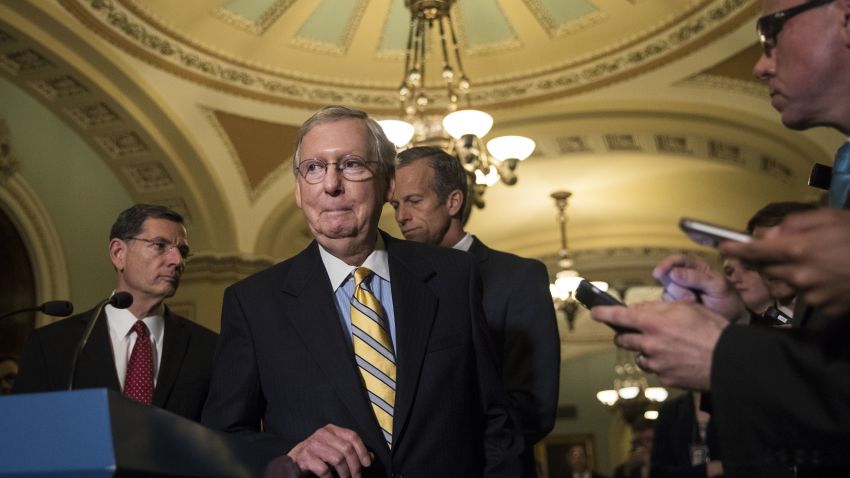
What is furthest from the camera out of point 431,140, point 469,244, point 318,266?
point 431,140

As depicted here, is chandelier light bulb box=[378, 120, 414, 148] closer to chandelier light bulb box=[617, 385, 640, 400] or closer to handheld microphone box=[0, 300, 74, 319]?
handheld microphone box=[0, 300, 74, 319]

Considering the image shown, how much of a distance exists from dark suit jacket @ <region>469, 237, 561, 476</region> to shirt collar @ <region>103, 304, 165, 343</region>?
1.08 m

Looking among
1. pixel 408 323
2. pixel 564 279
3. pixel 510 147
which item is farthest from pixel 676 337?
pixel 564 279

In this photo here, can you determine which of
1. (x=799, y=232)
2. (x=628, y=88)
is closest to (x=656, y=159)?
(x=628, y=88)

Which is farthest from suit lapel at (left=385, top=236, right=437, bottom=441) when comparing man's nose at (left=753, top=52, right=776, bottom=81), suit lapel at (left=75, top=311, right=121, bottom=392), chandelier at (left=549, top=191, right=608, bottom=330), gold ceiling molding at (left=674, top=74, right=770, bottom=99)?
chandelier at (left=549, top=191, right=608, bottom=330)

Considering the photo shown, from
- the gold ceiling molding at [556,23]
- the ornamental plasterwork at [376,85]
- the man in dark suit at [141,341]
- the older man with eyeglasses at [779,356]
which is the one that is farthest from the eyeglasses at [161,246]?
the gold ceiling molding at [556,23]

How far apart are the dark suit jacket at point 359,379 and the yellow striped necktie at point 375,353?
3 cm

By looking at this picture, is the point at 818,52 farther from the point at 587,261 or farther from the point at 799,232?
the point at 587,261

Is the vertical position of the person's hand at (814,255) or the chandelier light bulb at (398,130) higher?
the chandelier light bulb at (398,130)

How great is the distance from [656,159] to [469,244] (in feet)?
26.4

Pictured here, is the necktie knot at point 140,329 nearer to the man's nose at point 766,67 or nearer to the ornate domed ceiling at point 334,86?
the man's nose at point 766,67

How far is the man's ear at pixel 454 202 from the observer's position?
9.62 ft

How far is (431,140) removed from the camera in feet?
22.2

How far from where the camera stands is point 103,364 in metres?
2.70
